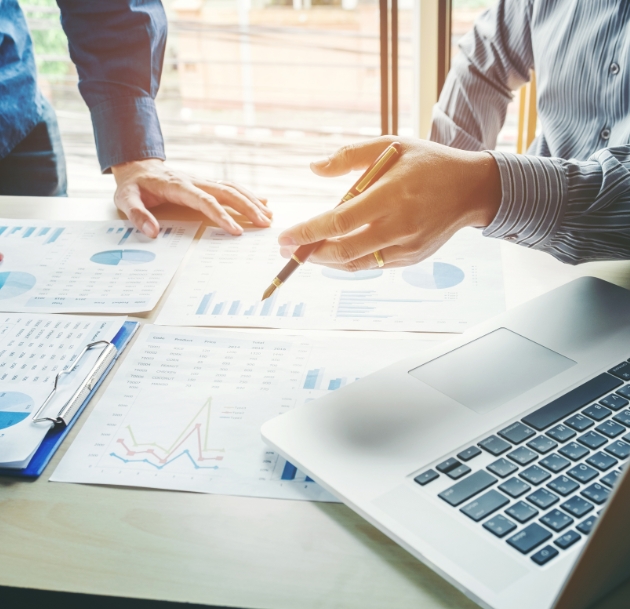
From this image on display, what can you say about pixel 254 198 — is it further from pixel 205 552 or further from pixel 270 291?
pixel 205 552

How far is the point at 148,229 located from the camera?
0.91 metres

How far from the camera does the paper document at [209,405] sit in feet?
1.60

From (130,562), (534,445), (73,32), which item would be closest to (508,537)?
(534,445)

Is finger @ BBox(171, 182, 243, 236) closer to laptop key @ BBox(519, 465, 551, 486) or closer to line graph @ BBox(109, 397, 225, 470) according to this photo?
line graph @ BBox(109, 397, 225, 470)

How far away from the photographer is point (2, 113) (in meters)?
1.16

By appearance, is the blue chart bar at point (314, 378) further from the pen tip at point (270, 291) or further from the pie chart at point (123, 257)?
the pie chart at point (123, 257)

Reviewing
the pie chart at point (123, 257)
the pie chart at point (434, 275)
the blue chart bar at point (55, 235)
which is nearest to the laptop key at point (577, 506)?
the pie chart at point (434, 275)

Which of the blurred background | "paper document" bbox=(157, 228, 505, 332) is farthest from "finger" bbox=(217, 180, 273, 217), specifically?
the blurred background

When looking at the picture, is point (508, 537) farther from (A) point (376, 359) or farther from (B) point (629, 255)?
(B) point (629, 255)

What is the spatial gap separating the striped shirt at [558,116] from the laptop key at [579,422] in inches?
9.9

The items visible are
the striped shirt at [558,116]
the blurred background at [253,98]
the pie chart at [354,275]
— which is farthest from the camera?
the blurred background at [253,98]

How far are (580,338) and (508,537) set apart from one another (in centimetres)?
26

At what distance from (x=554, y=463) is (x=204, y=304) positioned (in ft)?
1.45

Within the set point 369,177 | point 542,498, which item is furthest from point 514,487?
point 369,177
